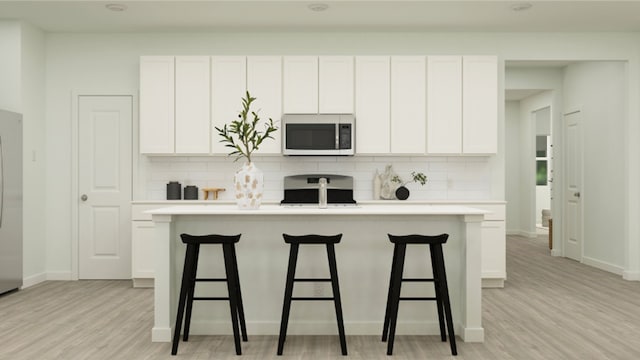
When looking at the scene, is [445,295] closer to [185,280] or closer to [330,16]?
[185,280]

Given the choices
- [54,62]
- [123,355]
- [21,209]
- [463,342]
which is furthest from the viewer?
[54,62]

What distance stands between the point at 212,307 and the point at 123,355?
2.33 ft

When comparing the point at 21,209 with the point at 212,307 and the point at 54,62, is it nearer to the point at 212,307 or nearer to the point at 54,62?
the point at 54,62

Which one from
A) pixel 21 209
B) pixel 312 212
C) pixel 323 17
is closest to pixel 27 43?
pixel 21 209

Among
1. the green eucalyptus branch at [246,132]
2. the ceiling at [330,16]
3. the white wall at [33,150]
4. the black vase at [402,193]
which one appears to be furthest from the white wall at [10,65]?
the black vase at [402,193]

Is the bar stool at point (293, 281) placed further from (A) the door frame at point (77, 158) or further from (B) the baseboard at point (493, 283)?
(A) the door frame at point (77, 158)

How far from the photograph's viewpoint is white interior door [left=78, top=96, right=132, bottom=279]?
6055mm

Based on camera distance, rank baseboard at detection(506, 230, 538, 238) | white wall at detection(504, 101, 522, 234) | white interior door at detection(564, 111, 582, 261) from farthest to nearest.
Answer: white wall at detection(504, 101, 522, 234)
baseboard at detection(506, 230, 538, 238)
white interior door at detection(564, 111, 582, 261)

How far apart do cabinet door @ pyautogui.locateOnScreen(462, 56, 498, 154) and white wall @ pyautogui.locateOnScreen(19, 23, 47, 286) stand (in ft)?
15.9

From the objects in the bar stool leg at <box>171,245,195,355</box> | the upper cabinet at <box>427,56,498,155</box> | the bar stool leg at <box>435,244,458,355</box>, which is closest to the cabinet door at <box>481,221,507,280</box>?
the upper cabinet at <box>427,56,498,155</box>

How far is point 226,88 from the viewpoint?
5793 millimetres

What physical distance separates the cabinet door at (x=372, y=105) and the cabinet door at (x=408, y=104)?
3.1 inches

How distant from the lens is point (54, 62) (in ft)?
19.9

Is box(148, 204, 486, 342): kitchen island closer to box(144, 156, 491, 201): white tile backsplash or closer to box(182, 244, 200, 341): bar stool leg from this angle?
box(182, 244, 200, 341): bar stool leg
